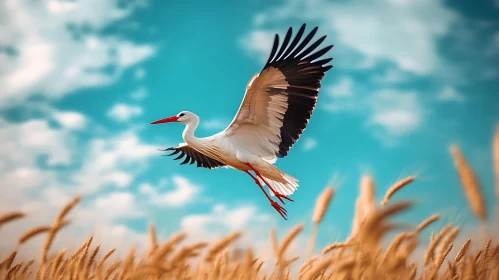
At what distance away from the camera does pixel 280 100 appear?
6.46 metres

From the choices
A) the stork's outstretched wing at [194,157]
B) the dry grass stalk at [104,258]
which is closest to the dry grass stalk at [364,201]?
the dry grass stalk at [104,258]

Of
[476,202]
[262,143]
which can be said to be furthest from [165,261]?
[262,143]

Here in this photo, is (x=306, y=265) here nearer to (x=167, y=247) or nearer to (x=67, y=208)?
(x=167, y=247)

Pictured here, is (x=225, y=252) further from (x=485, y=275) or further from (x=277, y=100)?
(x=277, y=100)

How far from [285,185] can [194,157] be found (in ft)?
8.02

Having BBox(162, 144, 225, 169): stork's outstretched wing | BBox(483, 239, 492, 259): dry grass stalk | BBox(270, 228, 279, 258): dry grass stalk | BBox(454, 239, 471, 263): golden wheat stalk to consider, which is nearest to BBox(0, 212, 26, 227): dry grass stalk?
BBox(270, 228, 279, 258): dry grass stalk

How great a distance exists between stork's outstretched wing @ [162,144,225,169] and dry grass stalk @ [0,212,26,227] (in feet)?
19.1

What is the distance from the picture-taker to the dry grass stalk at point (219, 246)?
2.95m

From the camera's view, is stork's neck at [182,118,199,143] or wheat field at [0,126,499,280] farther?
stork's neck at [182,118,199,143]

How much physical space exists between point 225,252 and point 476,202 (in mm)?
1898

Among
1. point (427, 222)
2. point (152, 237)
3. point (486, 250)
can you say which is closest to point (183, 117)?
point (152, 237)

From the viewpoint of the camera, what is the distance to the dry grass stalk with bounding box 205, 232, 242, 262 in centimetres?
295

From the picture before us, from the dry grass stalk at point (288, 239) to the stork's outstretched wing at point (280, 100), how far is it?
117 inches

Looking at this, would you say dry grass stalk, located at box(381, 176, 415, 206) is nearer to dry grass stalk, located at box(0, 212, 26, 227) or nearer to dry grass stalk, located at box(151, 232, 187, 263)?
dry grass stalk, located at box(151, 232, 187, 263)
